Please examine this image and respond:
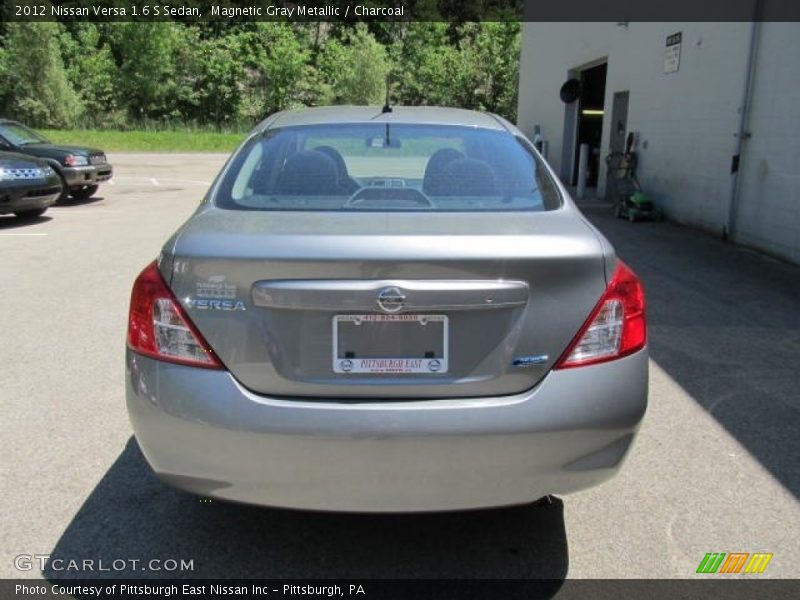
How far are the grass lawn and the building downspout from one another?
30172 mm

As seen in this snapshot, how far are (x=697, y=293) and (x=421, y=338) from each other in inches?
231

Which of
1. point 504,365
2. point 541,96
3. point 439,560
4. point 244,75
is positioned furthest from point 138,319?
point 244,75

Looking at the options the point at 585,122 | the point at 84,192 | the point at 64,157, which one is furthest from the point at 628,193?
the point at 84,192

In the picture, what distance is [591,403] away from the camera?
2.44 metres

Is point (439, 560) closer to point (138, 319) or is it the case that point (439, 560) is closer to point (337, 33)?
point (138, 319)

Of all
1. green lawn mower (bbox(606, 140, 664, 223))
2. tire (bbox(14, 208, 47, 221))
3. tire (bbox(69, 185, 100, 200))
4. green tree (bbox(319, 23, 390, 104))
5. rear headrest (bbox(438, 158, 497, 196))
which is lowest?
tire (bbox(14, 208, 47, 221))

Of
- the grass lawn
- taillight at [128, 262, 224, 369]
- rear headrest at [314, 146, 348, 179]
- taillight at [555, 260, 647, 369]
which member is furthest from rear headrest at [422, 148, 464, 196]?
the grass lawn

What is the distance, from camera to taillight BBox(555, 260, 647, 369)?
2463 mm

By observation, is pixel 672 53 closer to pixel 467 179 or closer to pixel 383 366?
pixel 467 179

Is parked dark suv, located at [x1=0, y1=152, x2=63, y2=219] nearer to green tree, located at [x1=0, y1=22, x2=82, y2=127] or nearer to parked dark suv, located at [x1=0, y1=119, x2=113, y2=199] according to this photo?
parked dark suv, located at [x1=0, y1=119, x2=113, y2=199]

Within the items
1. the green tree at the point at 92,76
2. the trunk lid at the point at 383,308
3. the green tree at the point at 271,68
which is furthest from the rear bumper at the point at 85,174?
the green tree at the point at 271,68
